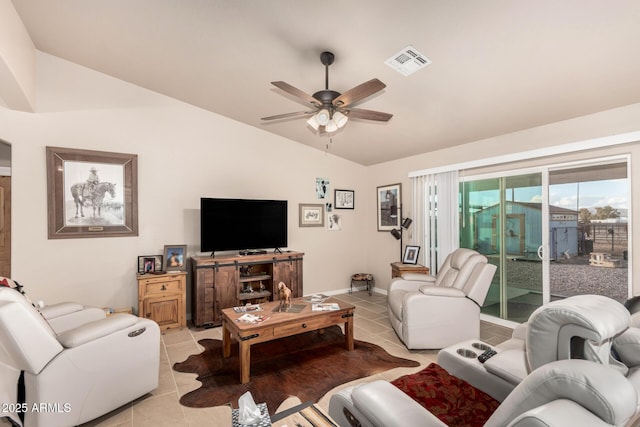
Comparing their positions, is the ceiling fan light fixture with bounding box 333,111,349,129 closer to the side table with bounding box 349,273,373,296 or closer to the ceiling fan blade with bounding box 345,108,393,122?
the ceiling fan blade with bounding box 345,108,393,122

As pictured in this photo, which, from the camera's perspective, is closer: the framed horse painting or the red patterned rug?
the red patterned rug

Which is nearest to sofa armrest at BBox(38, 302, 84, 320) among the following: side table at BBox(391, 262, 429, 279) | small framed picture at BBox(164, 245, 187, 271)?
small framed picture at BBox(164, 245, 187, 271)

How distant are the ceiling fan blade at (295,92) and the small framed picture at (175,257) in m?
2.60

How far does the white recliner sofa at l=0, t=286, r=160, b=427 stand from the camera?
174cm

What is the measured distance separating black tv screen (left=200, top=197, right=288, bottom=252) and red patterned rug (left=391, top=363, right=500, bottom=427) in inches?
106

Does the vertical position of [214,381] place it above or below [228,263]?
below

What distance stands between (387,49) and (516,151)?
2247 mm

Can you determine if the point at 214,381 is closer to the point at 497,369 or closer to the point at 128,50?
the point at 497,369

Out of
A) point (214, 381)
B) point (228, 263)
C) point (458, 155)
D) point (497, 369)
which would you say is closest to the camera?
point (497, 369)

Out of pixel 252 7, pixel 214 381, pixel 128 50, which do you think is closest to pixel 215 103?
pixel 128 50

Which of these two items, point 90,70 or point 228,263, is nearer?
point 90,70

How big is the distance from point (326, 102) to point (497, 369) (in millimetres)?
2316

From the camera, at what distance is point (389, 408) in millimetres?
1246

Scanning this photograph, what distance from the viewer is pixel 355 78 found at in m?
3.00
